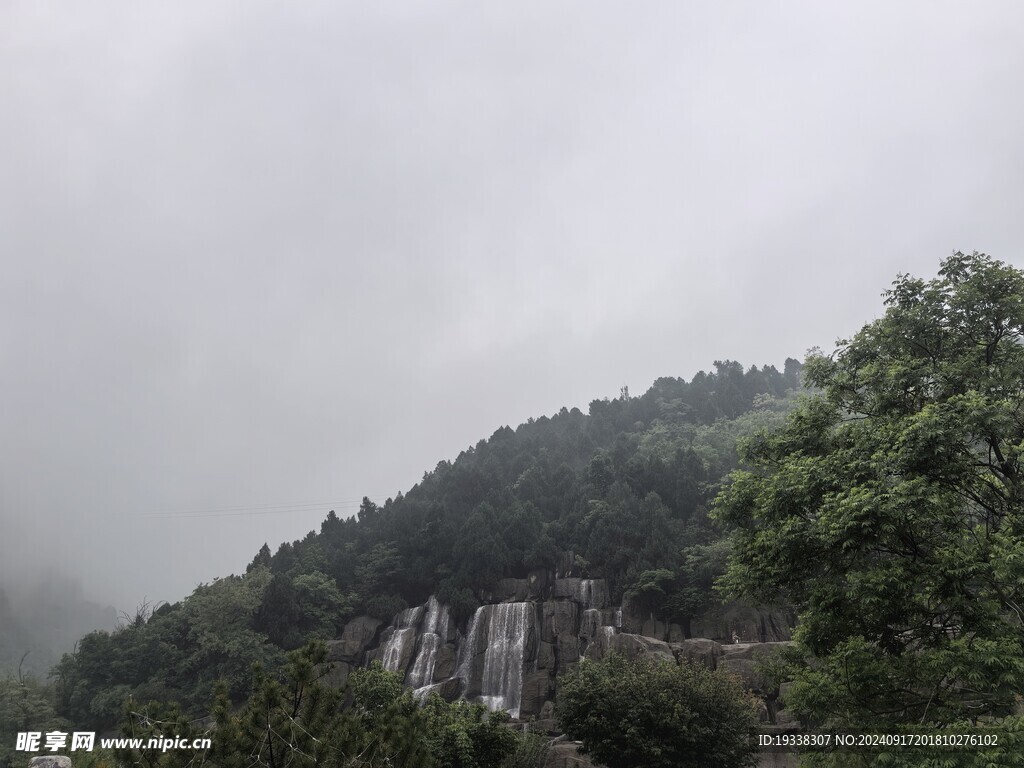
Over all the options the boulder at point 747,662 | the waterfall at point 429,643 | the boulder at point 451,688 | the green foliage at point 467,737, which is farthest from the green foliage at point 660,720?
the waterfall at point 429,643

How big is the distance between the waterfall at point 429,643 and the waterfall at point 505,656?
3.73 m

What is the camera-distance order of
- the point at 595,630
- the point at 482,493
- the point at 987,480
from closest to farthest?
the point at 987,480
the point at 595,630
the point at 482,493

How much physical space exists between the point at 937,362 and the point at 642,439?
55.8 m

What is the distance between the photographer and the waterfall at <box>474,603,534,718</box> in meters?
37.0

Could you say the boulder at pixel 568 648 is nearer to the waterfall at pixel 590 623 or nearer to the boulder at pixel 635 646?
the waterfall at pixel 590 623

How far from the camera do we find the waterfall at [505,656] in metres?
37.0

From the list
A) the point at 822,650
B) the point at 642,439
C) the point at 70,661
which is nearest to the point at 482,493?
the point at 642,439

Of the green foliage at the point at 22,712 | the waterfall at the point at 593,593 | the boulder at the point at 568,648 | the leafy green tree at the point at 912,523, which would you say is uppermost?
the leafy green tree at the point at 912,523

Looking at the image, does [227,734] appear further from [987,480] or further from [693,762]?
[693,762]

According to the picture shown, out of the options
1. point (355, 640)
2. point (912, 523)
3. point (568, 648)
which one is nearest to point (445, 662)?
point (355, 640)

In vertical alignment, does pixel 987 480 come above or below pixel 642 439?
below

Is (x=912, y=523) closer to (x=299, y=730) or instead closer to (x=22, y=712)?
(x=299, y=730)

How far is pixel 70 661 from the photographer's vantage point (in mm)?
42656

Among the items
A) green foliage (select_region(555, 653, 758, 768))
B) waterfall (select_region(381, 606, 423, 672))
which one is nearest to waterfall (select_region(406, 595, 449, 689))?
waterfall (select_region(381, 606, 423, 672))
